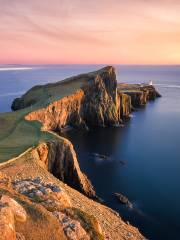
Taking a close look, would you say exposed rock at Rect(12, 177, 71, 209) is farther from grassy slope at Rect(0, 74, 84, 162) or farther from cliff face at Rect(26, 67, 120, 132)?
cliff face at Rect(26, 67, 120, 132)

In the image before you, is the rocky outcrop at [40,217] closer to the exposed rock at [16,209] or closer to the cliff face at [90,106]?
the exposed rock at [16,209]

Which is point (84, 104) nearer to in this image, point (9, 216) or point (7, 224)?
point (9, 216)

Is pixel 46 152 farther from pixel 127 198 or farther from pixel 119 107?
pixel 119 107

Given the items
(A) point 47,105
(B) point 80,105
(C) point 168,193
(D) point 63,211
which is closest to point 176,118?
(B) point 80,105

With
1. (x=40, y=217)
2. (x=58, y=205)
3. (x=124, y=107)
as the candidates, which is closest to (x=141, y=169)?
(x=58, y=205)

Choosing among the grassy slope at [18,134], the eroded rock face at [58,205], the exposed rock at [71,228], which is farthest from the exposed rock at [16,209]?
the grassy slope at [18,134]

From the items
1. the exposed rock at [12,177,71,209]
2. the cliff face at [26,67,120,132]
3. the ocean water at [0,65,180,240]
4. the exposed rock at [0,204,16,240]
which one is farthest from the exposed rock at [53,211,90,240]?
the cliff face at [26,67,120,132]

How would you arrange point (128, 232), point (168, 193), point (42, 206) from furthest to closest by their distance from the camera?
point (168, 193), point (128, 232), point (42, 206)
